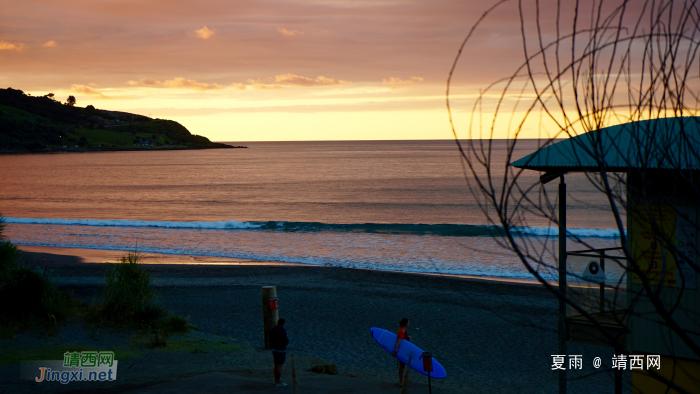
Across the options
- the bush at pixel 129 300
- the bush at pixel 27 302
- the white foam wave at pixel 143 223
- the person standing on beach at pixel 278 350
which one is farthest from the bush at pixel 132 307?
the white foam wave at pixel 143 223

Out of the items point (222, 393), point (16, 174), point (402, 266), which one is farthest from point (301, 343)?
point (16, 174)

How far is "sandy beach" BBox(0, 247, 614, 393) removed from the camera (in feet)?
32.3

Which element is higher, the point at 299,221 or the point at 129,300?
the point at 129,300

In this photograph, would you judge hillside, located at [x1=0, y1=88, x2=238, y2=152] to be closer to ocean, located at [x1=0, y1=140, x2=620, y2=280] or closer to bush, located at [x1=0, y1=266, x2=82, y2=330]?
ocean, located at [x1=0, y1=140, x2=620, y2=280]

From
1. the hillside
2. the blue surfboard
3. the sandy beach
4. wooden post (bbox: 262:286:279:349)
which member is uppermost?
Result: the hillside

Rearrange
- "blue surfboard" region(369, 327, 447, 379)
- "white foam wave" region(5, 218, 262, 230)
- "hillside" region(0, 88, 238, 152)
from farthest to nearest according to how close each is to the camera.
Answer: "hillside" region(0, 88, 238, 152)
"white foam wave" region(5, 218, 262, 230)
"blue surfboard" region(369, 327, 447, 379)

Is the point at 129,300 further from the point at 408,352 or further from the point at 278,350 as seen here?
the point at 408,352

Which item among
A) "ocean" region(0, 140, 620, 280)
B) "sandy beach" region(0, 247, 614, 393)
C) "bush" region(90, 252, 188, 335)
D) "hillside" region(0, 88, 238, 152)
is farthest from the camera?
"hillside" region(0, 88, 238, 152)

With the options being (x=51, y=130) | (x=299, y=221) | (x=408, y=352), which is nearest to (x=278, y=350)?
(x=408, y=352)

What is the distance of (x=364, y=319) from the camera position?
14523 millimetres

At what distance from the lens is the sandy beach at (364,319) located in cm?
984

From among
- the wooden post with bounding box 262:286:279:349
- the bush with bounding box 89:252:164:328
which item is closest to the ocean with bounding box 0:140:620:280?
the wooden post with bounding box 262:286:279:349

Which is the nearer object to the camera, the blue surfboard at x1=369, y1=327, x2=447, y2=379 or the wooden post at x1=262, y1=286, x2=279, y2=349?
the blue surfboard at x1=369, y1=327, x2=447, y2=379

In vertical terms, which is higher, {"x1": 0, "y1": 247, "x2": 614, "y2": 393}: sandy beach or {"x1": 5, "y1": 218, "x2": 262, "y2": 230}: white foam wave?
{"x1": 5, "y1": 218, "x2": 262, "y2": 230}: white foam wave
